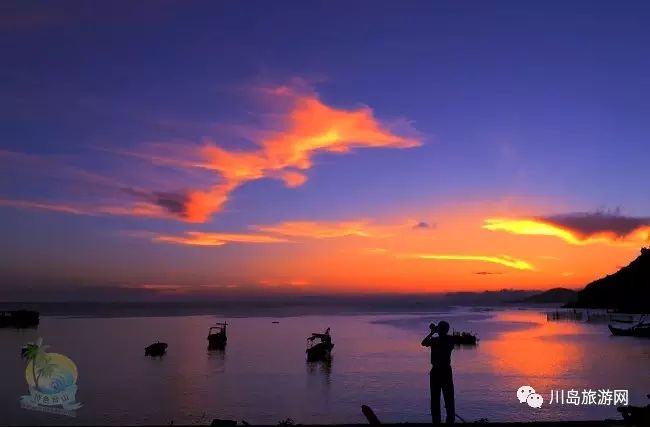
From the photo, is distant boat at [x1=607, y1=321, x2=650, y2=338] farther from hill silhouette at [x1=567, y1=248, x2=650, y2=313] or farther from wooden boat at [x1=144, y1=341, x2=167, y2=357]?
wooden boat at [x1=144, y1=341, x2=167, y2=357]

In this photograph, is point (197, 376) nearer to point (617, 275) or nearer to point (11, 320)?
point (11, 320)

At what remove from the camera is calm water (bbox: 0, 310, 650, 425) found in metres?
31.1

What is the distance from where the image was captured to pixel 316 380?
44.2m

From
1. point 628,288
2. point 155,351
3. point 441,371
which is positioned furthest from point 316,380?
point 628,288

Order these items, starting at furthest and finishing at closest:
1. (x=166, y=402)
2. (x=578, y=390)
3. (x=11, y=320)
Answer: (x=11, y=320) → (x=578, y=390) → (x=166, y=402)

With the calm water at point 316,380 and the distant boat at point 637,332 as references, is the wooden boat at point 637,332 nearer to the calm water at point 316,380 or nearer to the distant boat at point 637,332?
the distant boat at point 637,332

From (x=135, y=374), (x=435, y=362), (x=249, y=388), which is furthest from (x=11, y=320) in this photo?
(x=435, y=362)

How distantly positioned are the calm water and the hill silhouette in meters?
63.8

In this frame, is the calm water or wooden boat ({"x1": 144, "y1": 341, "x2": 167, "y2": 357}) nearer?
the calm water

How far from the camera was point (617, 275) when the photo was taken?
6038 inches

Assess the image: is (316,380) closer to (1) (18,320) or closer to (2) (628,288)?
(1) (18,320)

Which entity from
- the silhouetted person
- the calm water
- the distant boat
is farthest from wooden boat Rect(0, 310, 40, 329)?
the silhouetted person

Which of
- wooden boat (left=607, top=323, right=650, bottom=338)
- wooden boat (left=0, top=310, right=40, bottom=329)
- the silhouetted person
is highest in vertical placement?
the silhouetted person

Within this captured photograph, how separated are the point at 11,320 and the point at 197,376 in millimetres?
82631
